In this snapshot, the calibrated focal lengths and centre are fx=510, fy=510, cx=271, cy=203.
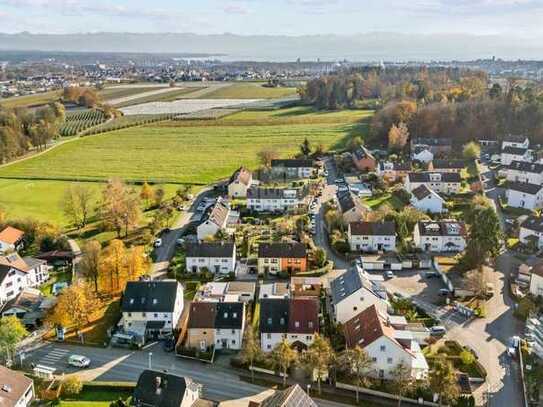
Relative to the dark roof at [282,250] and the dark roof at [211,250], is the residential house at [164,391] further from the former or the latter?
the dark roof at [282,250]

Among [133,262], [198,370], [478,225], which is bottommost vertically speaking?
[198,370]

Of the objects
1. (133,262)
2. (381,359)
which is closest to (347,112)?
(133,262)

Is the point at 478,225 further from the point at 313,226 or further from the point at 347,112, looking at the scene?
the point at 347,112

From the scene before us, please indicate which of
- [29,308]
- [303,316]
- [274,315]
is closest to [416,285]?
[303,316]

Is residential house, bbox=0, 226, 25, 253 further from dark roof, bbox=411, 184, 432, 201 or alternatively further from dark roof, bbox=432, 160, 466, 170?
dark roof, bbox=432, 160, 466, 170

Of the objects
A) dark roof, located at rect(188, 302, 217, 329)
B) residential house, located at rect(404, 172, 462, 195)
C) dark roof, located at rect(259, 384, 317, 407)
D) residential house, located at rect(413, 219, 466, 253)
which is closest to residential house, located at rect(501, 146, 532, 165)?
residential house, located at rect(404, 172, 462, 195)

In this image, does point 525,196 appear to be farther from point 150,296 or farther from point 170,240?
point 150,296
